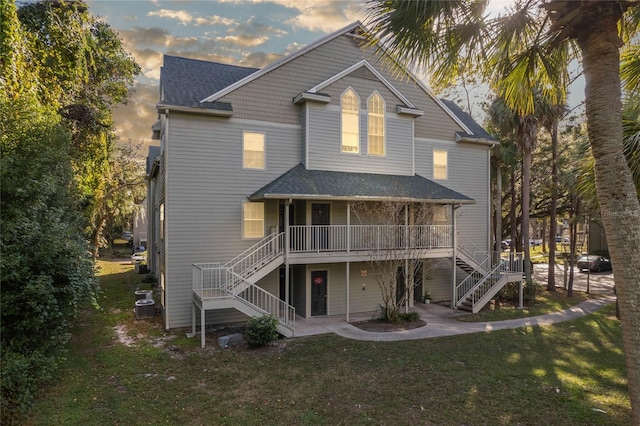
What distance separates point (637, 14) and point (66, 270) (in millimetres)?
10744

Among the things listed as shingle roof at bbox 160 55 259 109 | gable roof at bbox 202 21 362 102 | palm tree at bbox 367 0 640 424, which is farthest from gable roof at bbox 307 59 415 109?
palm tree at bbox 367 0 640 424

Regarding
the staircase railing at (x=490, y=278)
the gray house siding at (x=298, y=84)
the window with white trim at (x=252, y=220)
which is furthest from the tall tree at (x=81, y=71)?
the staircase railing at (x=490, y=278)

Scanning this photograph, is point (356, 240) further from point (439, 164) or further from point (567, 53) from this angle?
point (567, 53)

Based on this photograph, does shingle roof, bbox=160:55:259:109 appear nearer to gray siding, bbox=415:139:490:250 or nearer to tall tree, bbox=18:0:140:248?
tall tree, bbox=18:0:140:248

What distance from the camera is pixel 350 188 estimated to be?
46.1 feet

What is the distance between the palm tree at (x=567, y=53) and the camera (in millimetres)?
5230

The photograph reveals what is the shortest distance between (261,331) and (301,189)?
4998mm

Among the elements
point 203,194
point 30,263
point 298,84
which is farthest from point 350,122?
point 30,263

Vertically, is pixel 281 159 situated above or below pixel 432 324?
above

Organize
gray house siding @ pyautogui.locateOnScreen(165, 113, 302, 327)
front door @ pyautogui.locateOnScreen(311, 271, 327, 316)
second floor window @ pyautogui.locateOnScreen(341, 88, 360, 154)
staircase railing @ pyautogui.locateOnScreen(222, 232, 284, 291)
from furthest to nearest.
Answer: second floor window @ pyautogui.locateOnScreen(341, 88, 360, 154)
front door @ pyautogui.locateOnScreen(311, 271, 327, 316)
gray house siding @ pyautogui.locateOnScreen(165, 113, 302, 327)
staircase railing @ pyautogui.locateOnScreen(222, 232, 284, 291)

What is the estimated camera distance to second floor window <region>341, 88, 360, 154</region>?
603 inches

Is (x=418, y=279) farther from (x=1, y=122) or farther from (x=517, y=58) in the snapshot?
(x=1, y=122)

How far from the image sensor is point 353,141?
15.6 m

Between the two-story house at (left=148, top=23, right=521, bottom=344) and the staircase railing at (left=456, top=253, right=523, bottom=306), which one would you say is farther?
the staircase railing at (left=456, top=253, right=523, bottom=306)
